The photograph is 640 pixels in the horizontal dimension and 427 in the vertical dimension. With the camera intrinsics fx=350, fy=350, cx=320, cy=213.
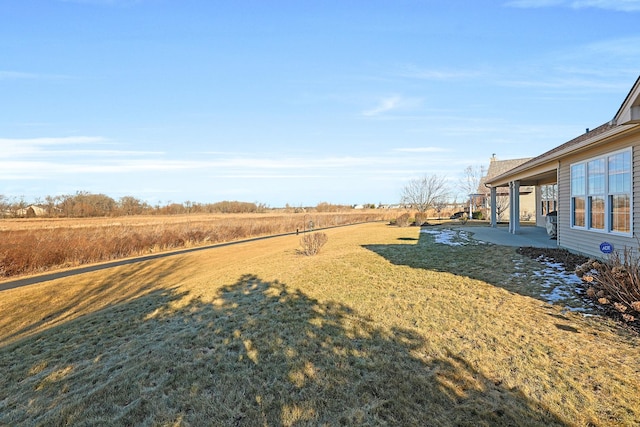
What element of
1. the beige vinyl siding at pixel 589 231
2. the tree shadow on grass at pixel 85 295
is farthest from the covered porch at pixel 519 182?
the tree shadow on grass at pixel 85 295

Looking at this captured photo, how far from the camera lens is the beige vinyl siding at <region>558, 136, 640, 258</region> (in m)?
6.91

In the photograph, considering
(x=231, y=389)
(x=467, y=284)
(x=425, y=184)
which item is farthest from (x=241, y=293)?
(x=425, y=184)

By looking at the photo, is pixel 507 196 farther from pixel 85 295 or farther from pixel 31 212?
pixel 31 212

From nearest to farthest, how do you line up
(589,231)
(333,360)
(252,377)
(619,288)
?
(252,377) < (333,360) < (619,288) < (589,231)

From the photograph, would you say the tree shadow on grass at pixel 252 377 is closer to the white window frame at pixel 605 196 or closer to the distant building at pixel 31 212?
the white window frame at pixel 605 196

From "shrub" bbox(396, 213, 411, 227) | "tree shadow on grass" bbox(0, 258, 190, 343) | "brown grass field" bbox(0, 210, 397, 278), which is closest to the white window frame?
"tree shadow on grass" bbox(0, 258, 190, 343)

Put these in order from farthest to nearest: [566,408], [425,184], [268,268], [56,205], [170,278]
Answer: [56,205], [425,184], [170,278], [268,268], [566,408]

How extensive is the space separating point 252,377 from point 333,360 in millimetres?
938

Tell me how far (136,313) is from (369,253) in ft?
23.1

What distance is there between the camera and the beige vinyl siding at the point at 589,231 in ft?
22.7

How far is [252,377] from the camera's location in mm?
3828

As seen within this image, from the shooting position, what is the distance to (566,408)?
302 centimetres

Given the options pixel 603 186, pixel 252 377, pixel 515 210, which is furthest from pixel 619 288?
pixel 515 210

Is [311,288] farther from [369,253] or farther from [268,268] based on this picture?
[369,253]
